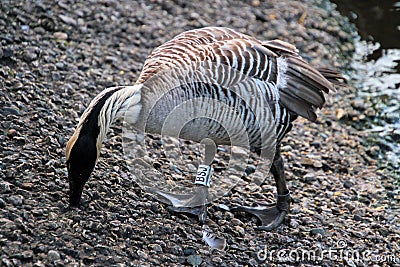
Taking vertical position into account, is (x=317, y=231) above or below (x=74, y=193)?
below

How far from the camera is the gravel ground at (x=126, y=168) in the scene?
5543mm

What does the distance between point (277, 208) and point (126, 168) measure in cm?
171

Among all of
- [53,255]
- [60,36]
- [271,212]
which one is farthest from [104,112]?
[60,36]

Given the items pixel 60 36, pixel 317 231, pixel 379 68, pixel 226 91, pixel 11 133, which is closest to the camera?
pixel 226 91

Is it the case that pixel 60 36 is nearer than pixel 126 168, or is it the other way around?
pixel 126 168

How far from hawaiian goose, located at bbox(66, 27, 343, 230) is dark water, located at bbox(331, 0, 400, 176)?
2.63 metres

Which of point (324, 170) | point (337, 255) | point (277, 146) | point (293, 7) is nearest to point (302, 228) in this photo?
point (337, 255)

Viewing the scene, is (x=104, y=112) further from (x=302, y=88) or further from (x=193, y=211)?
(x=302, y=88)

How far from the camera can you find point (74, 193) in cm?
556

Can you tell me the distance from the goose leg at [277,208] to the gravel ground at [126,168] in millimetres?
110

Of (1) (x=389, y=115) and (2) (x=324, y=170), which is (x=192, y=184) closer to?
(2) (x=324, y=170)

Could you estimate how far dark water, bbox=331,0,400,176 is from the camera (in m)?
9.08

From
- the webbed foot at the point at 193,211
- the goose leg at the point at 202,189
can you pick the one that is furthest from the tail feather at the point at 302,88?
the webbed foot at the point at 193,211

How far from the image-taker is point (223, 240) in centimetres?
611
